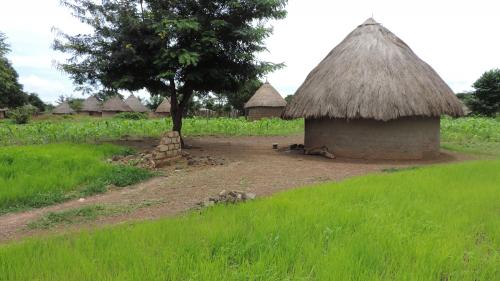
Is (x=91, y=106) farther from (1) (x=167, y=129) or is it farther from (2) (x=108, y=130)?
(2) (x=108, y=130)

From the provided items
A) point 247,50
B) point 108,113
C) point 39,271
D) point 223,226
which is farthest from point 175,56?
point 108,113

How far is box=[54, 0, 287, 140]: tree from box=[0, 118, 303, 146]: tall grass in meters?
2.63

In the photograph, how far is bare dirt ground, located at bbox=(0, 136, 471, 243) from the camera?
5.28 meters

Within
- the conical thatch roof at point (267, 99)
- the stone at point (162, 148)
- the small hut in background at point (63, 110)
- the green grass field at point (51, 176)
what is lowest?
the green grass field at point (51, 176)

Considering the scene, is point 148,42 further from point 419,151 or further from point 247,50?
point 419,151

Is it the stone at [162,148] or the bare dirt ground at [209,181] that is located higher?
the stone at [162,148]

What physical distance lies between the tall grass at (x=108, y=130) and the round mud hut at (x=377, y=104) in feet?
23.4

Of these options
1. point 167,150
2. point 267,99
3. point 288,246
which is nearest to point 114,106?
A: point 267,99

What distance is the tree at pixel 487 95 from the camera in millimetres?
Result: 32344

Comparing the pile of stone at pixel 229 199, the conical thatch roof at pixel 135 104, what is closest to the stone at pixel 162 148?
the pile of stone at pixel 229 199

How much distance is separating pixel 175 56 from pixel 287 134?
10.5m

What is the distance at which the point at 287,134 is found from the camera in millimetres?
19828

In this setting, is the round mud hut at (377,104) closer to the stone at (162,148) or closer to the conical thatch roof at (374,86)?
the conical thatch roof at (374,86)

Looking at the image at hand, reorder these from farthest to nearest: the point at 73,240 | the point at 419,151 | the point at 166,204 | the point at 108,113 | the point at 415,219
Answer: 1. the point at 108,113
2. the point at 419,151
3. the point at 166,204
4. the point at 415,219
5. the point at 73,240
